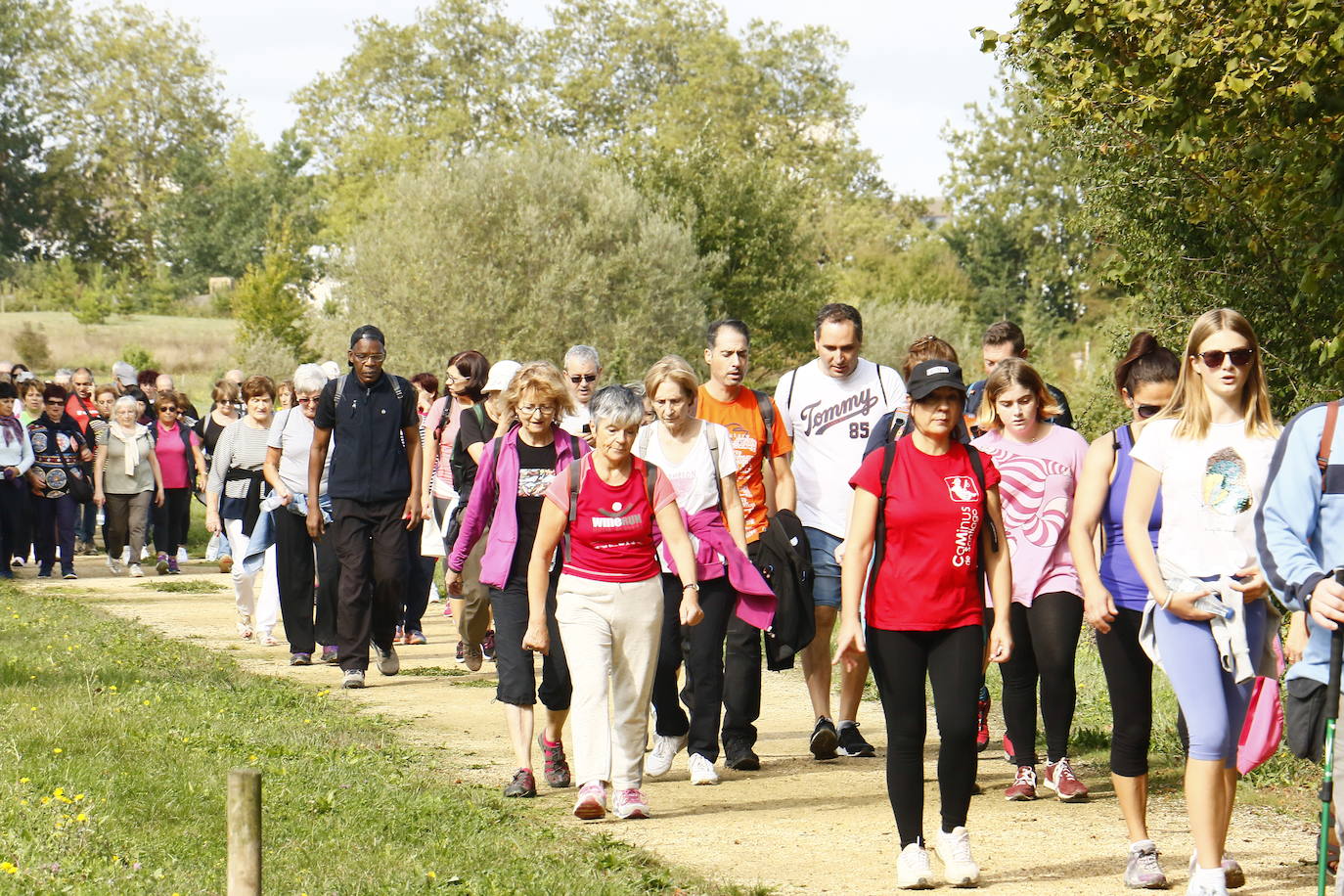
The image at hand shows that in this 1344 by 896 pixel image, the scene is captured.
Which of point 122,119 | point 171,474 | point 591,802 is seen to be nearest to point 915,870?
point 591,802

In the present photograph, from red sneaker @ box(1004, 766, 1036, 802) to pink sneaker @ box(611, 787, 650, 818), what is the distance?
161cm

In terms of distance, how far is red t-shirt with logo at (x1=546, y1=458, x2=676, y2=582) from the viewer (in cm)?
708

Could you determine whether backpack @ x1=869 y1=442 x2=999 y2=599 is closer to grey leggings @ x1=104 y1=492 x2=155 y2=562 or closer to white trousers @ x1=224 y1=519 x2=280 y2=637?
white trousers @ x1=224 y1=519 x2=280 y2=637

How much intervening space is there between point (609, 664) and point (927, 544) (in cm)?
178

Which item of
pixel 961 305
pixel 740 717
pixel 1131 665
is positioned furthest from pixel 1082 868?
pixel 961 305

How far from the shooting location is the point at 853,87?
83.9 meters

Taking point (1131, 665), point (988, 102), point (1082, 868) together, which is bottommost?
point (1082, 868)

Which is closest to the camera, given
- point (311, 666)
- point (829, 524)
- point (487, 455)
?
point (487, 455)

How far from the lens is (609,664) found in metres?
7.12

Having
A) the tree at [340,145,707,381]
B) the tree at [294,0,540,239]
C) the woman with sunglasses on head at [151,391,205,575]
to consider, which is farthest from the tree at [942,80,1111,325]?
the woman with sunglasses on head at [151,391,205,575]

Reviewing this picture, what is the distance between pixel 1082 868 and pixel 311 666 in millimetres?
7088

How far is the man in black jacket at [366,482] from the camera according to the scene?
10.7 meters

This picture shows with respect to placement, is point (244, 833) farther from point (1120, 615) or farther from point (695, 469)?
point (695, 469)

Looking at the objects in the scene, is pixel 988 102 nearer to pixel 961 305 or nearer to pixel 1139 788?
pixel 961 305
